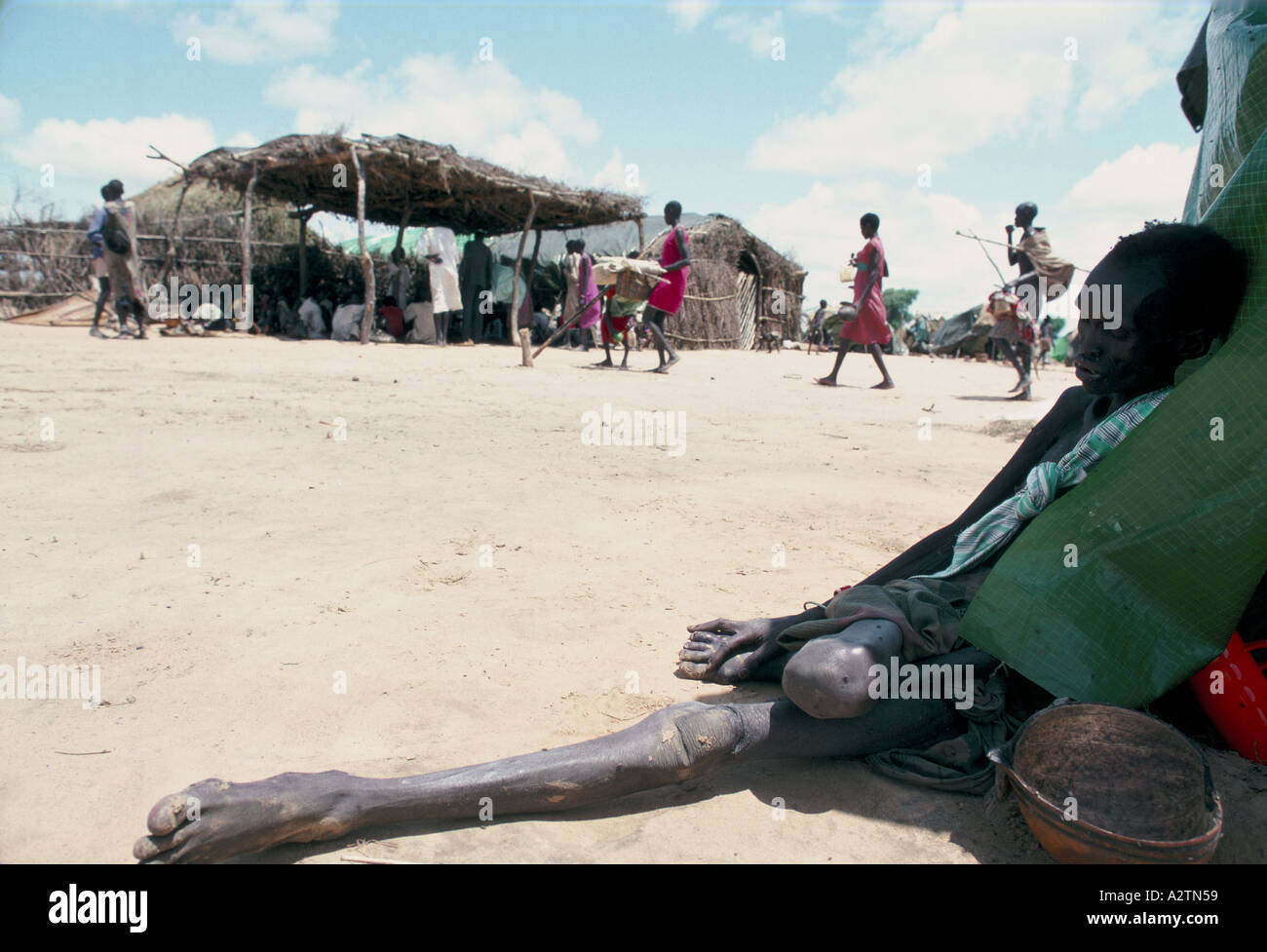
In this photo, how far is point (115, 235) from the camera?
9.59m

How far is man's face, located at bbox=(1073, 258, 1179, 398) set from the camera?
1729 mm

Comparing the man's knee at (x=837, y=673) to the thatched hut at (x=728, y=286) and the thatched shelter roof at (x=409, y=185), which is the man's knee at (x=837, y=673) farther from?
the thatched hut at (x=728, y=286)

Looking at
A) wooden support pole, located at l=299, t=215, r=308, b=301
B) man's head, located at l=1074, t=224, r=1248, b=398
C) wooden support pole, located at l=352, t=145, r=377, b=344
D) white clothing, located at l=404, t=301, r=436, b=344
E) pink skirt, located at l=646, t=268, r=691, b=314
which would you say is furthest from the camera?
wooden support pole, located at l=299, t=215, r=308, b=301

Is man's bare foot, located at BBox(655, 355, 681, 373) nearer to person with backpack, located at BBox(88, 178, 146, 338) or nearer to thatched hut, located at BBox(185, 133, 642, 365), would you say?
thatched hut, located at BBox(185, 133, 642, 365)

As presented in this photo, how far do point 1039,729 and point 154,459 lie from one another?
3.88 metres

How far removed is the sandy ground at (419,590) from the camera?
1586 mm

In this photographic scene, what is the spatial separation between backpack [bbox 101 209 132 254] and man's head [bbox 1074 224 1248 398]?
1079cm

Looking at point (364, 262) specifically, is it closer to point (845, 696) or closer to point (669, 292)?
point (669, 292)

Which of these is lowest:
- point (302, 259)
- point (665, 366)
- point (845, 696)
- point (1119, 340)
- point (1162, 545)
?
point (845, 696)

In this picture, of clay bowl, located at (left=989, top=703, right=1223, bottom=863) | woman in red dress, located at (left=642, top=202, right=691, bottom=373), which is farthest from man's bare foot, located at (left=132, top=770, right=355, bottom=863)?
woman in red dress, located at (left=642, top=202, right=691, bottom=373)

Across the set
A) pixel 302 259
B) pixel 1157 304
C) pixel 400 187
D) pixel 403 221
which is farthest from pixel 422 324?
pixel 1157 304

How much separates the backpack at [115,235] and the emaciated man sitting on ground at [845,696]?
1036 cm

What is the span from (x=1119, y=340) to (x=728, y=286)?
17928 millimetres

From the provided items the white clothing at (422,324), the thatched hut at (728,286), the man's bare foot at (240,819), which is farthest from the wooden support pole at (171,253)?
the man's bare foot at (240,819)
